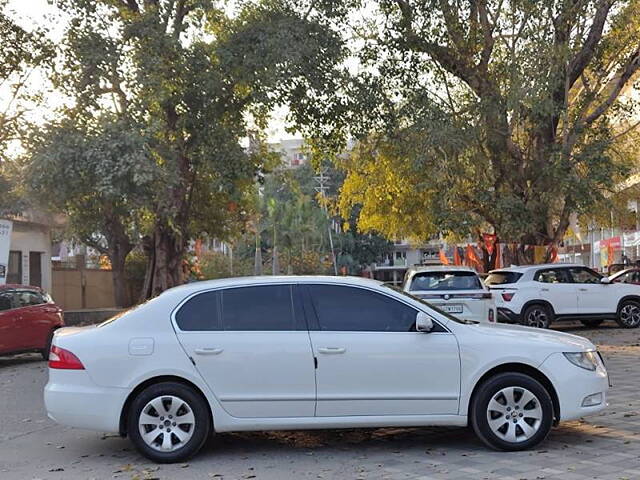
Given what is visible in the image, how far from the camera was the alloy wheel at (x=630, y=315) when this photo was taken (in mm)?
18328

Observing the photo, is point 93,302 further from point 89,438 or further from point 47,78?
point 89,438

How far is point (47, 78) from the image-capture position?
1867cm

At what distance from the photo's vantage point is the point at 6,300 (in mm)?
14742

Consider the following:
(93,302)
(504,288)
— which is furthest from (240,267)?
(504,288)

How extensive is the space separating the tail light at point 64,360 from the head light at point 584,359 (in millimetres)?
4237

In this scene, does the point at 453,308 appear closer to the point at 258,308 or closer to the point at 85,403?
the point at 258,308

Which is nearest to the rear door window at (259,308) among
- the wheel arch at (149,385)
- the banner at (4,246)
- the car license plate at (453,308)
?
the wheel arch at (149,385)

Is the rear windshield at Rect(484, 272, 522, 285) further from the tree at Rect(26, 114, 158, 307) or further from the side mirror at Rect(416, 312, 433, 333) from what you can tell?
the side mirror at Rect(416, 312, 433, 333)

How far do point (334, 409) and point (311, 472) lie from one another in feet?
1.97

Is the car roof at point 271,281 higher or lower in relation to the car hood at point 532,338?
higher

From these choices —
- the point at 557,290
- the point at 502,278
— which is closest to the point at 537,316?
the point at 557,290

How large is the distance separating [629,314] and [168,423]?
14.6 meters

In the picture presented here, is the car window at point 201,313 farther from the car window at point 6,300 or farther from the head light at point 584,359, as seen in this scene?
the car window at point 6,300

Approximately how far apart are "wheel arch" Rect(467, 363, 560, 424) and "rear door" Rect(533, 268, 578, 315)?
36.5ft
